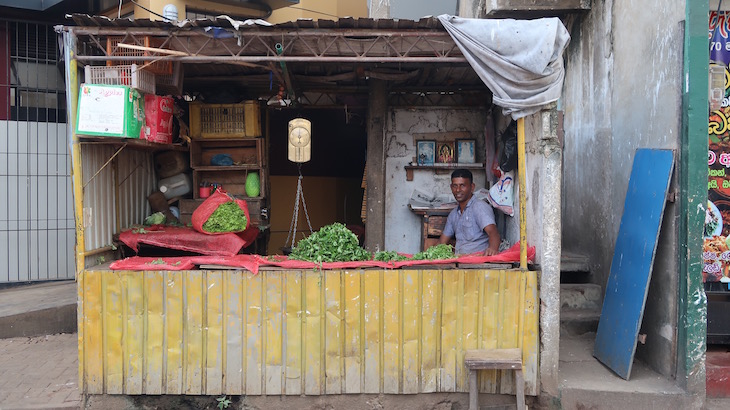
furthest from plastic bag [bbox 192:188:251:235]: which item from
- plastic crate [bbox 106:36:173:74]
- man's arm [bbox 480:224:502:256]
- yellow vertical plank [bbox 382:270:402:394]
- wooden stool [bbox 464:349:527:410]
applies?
wooden stool [bbox 464:349:527:410]

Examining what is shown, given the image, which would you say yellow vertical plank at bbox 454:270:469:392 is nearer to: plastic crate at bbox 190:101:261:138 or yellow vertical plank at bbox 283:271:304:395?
yellow vertical plank at bbox 283:271:304:395

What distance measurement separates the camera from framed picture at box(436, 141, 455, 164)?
7.76 meters

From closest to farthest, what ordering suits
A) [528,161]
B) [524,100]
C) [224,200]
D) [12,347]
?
[524,100] → [528,161] → [224,200] → [12,347]

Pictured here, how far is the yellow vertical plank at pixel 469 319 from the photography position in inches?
199

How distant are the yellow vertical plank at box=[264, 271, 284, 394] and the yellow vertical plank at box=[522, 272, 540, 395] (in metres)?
2.20

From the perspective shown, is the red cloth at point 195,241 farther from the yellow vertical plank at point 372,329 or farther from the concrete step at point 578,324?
the concrete step at point 578,324

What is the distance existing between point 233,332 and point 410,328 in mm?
1601

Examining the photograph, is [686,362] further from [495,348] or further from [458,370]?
[458,370]

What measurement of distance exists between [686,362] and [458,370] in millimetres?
1987

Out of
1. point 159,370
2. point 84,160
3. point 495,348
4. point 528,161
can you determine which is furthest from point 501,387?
point 84,160

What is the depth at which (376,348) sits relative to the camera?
505 centimetres

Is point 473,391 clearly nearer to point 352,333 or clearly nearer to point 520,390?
point 520,390

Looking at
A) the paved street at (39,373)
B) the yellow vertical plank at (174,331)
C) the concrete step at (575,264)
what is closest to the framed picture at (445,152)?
the concrete step at (575,264)

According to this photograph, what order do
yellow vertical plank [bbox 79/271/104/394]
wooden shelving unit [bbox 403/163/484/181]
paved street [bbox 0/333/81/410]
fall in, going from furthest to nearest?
wooden shelving unit [bbox 403/163/484/181] < paved street [bbox 0/333/81/410] < yellow vertical plank [bbox 79/271/104/394]
